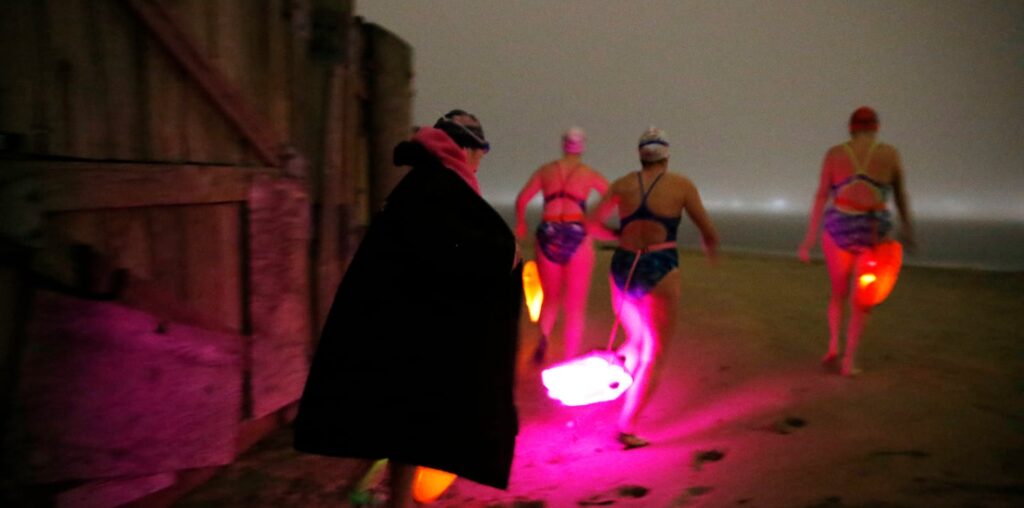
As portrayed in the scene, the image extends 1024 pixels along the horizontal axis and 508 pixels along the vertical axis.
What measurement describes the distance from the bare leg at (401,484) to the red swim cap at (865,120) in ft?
15.3

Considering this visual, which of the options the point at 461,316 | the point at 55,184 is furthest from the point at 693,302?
the point at 55,184

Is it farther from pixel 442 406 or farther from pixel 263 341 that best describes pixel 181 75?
pixel 442 406

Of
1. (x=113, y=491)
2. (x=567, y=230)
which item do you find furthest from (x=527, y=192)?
(x=113, y=491)

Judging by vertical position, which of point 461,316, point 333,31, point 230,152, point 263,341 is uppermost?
point 333,31

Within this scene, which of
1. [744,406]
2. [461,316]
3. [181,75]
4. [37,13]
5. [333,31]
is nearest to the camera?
[461,316]

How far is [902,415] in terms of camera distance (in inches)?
159

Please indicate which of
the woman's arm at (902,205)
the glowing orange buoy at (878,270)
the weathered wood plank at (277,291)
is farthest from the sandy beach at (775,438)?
the woman's arm at (902,205)

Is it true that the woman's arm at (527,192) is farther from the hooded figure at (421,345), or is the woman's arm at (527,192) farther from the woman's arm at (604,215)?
the hooded figure at (421,345)

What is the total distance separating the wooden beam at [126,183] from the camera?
2533 millimetres

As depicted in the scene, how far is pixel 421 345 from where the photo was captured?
235 cm

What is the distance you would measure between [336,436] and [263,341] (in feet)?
5.84

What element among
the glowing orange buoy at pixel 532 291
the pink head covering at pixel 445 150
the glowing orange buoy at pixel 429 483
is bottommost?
the glowing orange buoy at pixel 429 483

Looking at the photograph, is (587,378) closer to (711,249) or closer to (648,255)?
(648,255)

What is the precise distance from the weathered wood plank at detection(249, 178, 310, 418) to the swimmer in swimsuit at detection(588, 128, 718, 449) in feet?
7.18
